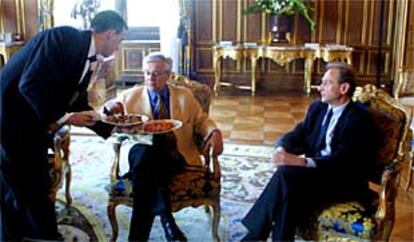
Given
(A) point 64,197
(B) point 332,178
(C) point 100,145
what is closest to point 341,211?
(B) point 332,178


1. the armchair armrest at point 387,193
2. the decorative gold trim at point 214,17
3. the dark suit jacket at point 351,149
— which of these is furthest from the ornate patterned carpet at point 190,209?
the decorative gold trim at point 214,17

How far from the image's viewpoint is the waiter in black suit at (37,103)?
252 cm

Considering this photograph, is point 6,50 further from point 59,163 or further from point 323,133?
point 323,133

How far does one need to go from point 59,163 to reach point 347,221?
1640mm

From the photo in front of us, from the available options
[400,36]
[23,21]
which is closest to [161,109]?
[400,36]

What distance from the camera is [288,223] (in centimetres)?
261

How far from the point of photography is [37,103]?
2.50 metres

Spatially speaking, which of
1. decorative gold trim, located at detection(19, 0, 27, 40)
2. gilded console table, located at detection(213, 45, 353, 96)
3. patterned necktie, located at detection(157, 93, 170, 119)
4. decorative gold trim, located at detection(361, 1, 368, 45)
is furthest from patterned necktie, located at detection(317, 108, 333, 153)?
decorative gold trim, located at detection(19, 0, 27, 40)

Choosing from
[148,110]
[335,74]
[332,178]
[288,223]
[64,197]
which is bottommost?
[64,197]

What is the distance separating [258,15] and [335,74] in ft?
18.1

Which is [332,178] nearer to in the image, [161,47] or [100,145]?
[100,145]

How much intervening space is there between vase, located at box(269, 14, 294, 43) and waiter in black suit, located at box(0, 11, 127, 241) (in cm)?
531

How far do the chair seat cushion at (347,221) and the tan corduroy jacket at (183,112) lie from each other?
885 mm

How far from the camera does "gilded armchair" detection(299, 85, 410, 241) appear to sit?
8.29 feet
